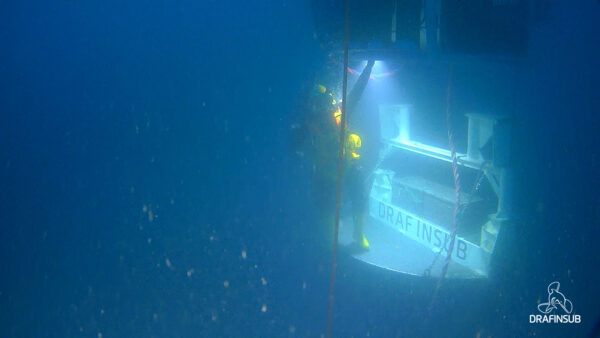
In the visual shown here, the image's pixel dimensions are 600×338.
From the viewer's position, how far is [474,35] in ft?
9.04

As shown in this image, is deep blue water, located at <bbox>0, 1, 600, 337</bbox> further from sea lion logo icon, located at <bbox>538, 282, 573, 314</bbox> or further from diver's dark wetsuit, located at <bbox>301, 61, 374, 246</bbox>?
diver's dark wetsuit, located at <bbox>301, 61, 374, 246</bbox>

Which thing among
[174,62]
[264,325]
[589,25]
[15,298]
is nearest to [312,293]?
[264,325]

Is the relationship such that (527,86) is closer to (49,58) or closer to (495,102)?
(495,102)

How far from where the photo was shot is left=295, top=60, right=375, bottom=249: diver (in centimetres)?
282

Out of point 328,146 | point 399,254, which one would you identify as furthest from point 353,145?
point 399,254

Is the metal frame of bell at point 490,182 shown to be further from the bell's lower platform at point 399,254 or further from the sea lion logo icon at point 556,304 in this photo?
the sea lion logo icon at point 556,304

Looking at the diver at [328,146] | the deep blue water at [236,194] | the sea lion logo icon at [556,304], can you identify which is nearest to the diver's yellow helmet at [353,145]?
the diver at [328,146]

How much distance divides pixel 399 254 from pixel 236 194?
5.43 m

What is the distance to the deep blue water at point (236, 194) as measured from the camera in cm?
291

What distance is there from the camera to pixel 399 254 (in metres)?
3.32

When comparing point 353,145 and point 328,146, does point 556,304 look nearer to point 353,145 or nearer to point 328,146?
point 353,145

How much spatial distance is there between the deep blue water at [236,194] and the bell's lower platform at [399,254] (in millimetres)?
107

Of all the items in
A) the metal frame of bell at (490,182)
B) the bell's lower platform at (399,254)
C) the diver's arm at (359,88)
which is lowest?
the bell's lower platform at (399,254)

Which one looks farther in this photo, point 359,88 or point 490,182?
point 490,182
